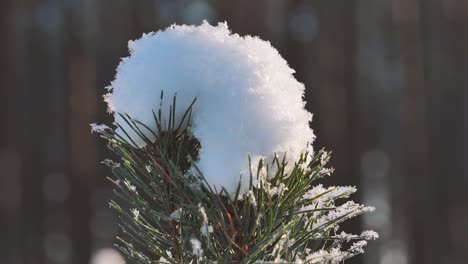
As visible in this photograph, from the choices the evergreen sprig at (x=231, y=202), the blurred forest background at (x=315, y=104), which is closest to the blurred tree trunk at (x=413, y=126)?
the blurred forest background at (x=315, y=104)

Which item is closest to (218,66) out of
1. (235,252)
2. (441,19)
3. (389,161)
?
(235,252)

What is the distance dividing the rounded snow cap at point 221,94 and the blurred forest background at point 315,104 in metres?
2.03

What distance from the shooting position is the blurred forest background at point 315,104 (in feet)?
7.92

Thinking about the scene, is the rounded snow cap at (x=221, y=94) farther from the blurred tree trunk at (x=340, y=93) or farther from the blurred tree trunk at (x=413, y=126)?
the blurred tree trunk at (x=413, y=126)

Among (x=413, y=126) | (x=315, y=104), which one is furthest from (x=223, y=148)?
(x=413, y=126)

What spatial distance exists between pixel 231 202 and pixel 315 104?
227 cm

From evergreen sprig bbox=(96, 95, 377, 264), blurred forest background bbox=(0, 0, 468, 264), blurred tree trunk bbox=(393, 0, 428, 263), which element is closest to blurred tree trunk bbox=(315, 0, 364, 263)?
blurred forest background bbox=(0, 0, 468, 264)

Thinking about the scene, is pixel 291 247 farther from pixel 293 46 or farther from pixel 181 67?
pixel 293 46

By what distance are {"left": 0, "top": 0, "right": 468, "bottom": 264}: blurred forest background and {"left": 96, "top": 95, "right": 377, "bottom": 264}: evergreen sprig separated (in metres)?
2.04

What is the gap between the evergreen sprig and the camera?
40 centimetres

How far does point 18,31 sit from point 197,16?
31.2 inches

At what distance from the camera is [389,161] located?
2740 mm

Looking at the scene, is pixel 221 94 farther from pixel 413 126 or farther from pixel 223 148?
pixel 413 126

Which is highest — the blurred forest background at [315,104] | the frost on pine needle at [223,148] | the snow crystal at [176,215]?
the blurred forest background at [315,104]
